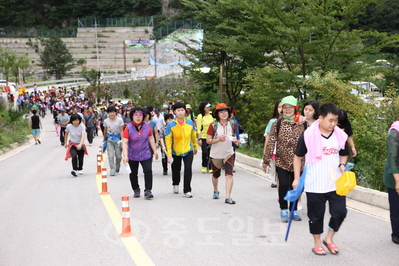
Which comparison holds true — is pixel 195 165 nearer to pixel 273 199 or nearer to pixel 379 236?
pixel 273 199

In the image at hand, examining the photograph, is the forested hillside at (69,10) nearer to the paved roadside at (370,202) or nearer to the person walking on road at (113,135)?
the person walking on road at (113,135)

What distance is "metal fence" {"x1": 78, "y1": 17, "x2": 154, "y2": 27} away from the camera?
115 m

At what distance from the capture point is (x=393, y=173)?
6.25 metres

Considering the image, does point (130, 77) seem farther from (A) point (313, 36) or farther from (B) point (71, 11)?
(A) point (313, 36)

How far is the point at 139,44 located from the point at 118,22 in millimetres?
15094

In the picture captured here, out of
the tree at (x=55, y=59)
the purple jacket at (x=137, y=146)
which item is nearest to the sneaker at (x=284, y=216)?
the purple jacket at (x=137, y=146)

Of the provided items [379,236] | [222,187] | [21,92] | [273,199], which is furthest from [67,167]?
[21,92]

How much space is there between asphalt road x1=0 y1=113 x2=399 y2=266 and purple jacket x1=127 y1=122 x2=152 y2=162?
85 cm

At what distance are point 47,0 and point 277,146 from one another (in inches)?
5087

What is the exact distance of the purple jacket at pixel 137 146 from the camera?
9969mm

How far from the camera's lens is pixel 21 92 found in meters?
51.4

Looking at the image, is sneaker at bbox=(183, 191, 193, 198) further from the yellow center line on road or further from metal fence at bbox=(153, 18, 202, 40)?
metal fence at bbox=(153, 18, 202, 40)

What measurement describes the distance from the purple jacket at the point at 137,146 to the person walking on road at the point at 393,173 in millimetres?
4864

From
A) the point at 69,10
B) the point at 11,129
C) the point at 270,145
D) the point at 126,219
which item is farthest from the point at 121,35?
the point at 126,219
